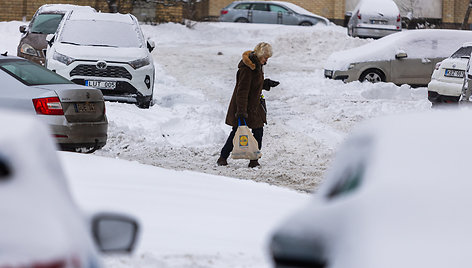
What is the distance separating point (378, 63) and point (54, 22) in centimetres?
703

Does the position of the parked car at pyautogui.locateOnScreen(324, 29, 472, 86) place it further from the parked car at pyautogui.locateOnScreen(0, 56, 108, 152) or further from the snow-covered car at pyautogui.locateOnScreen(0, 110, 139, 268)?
the snow-covered car at pyautogui.locateOnScreen(0, 110, 139, 268)

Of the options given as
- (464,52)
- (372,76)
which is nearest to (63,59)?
(464,52)

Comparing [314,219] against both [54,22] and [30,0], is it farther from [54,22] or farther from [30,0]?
[30,0]

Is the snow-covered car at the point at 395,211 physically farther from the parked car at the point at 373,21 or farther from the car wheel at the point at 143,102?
the parked car at the point at 373,21

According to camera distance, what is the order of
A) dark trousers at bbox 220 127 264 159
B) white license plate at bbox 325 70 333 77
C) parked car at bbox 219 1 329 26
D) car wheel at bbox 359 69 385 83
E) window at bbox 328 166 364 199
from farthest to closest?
1. parked car at bbox 219 1 329 26
2. white license plate at bbox 325 70 333 77
3. car wheel at bbox 359 69 385 83
4. dark trousers at bbox 220 127 264 159
5. window at bbox 328 166 364 199

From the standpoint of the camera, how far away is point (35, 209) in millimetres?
2391

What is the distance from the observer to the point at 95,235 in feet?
9.91

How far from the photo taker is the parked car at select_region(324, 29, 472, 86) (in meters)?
20.1

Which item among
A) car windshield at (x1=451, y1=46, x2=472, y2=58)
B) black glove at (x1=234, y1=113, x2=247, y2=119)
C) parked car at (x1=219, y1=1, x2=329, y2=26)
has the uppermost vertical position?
parked car at (x1=219, y1=1, x2=329, y2=26)

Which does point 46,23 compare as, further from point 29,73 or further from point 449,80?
point 29,73

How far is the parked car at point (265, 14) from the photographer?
3675cm

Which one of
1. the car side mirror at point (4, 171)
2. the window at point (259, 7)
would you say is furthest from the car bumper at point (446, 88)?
the window at point (259, 7)

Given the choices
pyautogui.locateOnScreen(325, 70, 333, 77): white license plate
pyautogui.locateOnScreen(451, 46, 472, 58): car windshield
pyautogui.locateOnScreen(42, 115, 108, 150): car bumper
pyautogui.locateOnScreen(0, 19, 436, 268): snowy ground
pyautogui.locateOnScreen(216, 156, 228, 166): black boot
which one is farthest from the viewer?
pyautogui.locateOnScreen(325, 70, 333, 77): white license plate

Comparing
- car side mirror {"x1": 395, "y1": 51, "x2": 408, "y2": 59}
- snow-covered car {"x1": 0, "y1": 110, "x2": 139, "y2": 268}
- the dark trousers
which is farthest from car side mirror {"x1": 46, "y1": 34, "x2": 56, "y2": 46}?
snow-covered car {"x1": 0, "y1": 110, "x2": 139, "y2": 268}
